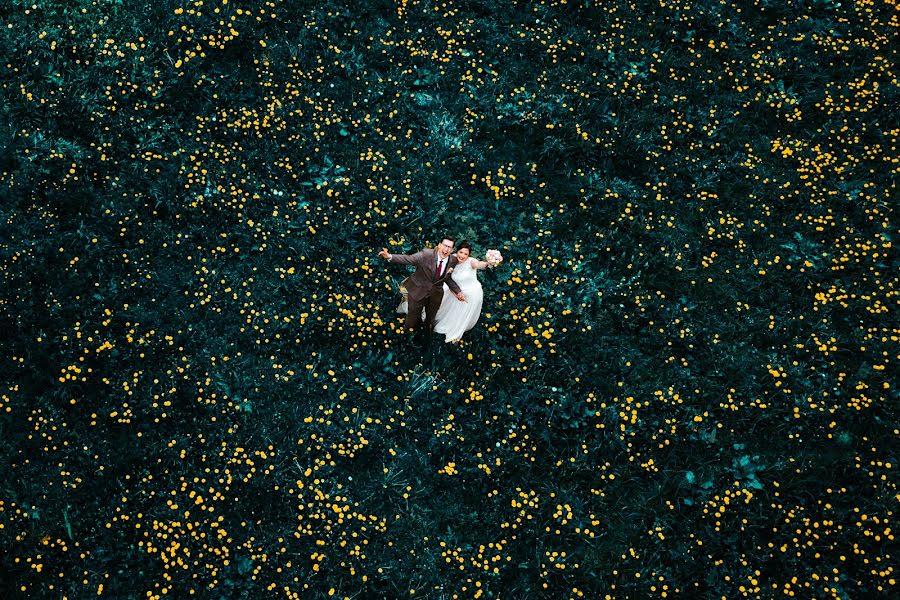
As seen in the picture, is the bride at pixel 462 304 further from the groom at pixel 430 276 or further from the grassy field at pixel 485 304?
the grassy field at pixel 485 304

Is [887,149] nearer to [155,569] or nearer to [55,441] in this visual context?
[155,569]

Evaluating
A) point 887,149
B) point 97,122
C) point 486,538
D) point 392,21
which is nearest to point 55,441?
point 97,122

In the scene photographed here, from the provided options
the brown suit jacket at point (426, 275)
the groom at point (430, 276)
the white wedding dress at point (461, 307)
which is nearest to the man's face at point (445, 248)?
the groom at point (430, 276)

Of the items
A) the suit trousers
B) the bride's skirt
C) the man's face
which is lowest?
the suit trousers

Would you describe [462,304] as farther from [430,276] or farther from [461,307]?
[430,276]

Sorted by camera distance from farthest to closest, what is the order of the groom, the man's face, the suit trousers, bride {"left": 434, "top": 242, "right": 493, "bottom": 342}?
bride {"left": 434, "top": 242, "right": 493, "bottom": 342}, the suit trousers, the groom, the man's face

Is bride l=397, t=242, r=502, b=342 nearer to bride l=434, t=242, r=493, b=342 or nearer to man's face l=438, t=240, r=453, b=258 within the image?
bride l=434, t=242, r=493, b=342

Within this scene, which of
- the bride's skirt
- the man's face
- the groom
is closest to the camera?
the man's face

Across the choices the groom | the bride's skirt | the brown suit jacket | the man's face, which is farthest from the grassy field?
the man's face
